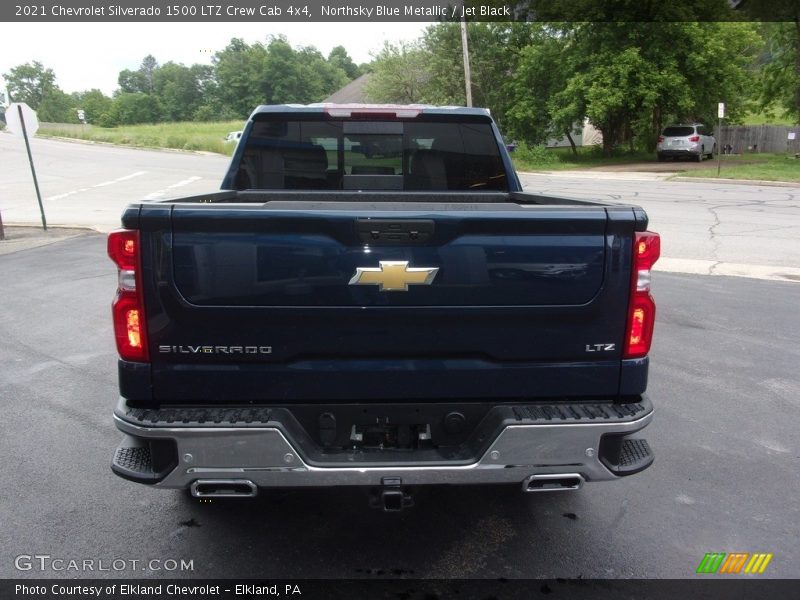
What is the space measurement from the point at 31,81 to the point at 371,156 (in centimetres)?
12304

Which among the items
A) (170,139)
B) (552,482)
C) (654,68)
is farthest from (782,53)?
(552,482)

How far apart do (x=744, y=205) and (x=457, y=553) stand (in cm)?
1655

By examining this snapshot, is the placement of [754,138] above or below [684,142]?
below

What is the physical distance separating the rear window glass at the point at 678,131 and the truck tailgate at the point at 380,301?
109 ft

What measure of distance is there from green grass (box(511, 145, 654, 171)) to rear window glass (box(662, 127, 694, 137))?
1.90 m

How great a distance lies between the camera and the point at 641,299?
9.09ft

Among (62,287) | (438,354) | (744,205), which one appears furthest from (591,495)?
(744,205)

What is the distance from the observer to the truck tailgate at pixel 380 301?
259 cm

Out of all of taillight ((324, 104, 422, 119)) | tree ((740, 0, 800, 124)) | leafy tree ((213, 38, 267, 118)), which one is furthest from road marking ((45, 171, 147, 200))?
leafy tree ((213, 38, 267, 118))

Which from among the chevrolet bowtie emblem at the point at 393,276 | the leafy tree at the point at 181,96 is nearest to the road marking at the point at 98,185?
the chevrolet bowtie emblem at the point at 393,276

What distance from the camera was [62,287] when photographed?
936 centimetres

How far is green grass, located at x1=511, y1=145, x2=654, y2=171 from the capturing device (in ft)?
109

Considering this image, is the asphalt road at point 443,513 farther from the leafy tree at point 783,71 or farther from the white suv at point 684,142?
the leafy tree at point 783,71

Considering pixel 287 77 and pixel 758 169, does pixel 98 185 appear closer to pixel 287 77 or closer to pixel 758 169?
pixel 758 169
